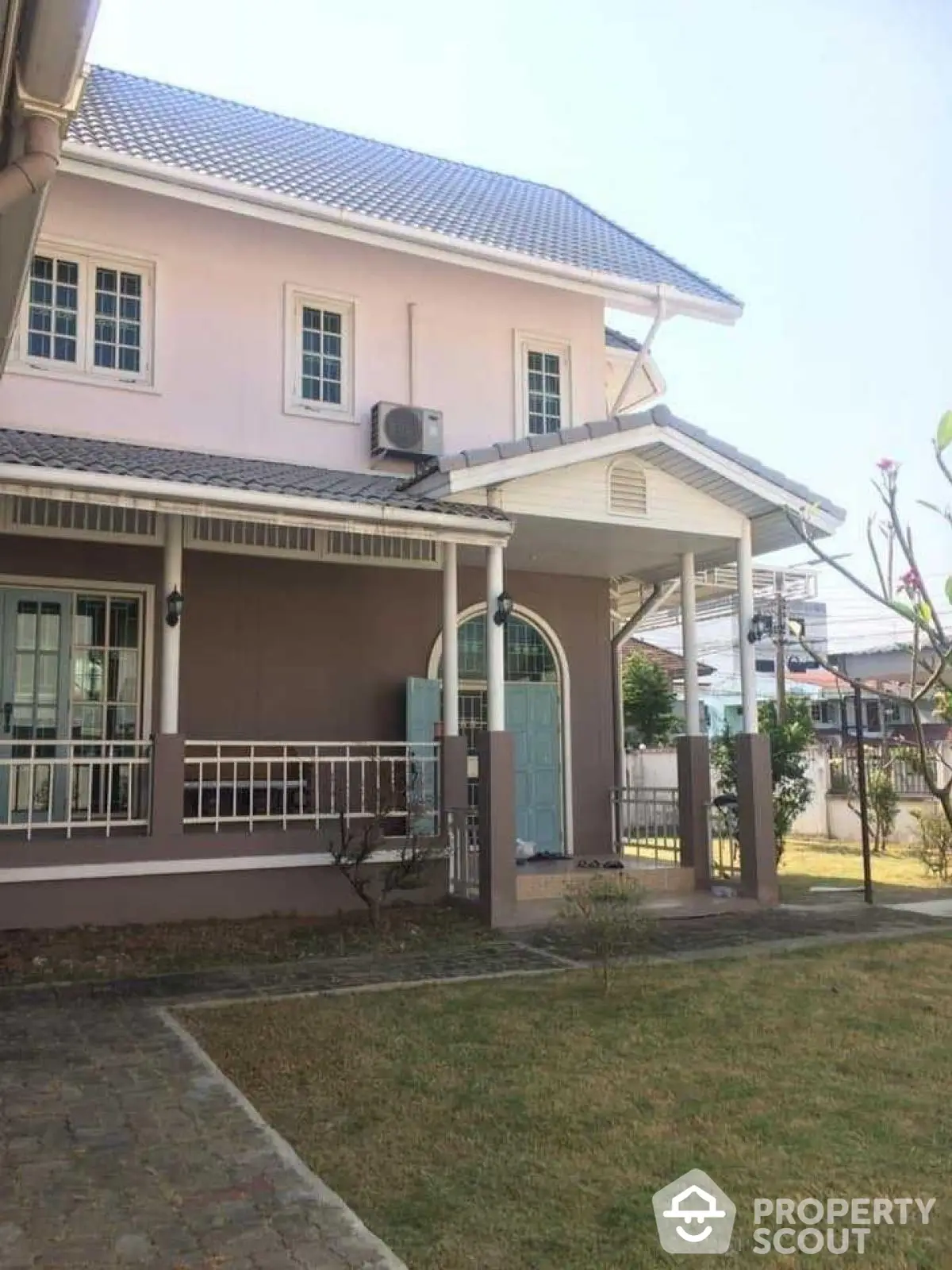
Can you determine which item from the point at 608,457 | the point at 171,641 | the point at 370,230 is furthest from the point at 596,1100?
the point at 370,230

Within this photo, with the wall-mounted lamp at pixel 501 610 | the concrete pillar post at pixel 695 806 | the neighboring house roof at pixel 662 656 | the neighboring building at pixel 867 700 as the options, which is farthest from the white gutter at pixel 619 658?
the neighboring house roof at pixel 662 656

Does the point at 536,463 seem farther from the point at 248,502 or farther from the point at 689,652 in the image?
the point at 689,652

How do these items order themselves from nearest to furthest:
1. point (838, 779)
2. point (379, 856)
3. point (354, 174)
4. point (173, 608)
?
point (173, 608) → point (379, 856) → point (354, 174) → point (838, 779)

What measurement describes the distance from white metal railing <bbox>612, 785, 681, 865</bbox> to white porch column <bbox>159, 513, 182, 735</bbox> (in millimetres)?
5562

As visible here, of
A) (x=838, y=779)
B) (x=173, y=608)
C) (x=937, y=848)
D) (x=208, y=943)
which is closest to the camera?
(x=208, y=943)

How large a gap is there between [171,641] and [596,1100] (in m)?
6.21

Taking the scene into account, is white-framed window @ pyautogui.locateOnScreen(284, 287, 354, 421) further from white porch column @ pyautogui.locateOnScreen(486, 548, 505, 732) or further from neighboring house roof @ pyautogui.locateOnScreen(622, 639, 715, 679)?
neighboring house roof @ pyautogui.locateOnScreen(622, 639, 715, 679)

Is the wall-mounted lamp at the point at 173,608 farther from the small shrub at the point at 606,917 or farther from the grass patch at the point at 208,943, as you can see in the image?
the small shrub at the point at 606,917

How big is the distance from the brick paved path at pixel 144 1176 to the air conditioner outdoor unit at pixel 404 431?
24.3 ft

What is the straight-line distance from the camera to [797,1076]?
5375mm

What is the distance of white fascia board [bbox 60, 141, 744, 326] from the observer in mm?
10219

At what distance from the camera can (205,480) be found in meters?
9.00

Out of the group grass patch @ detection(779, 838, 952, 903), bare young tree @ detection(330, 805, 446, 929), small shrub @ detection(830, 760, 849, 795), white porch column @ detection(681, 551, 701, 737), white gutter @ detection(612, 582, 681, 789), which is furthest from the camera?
small shrub @ detection(830, 760, 849, 795)

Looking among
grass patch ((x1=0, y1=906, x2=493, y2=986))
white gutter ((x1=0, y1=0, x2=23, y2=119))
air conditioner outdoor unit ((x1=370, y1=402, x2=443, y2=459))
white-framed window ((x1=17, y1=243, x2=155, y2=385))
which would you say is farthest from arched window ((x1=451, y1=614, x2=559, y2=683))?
white gutter ((x1=0, y1=0, x2=23, y2=119))
